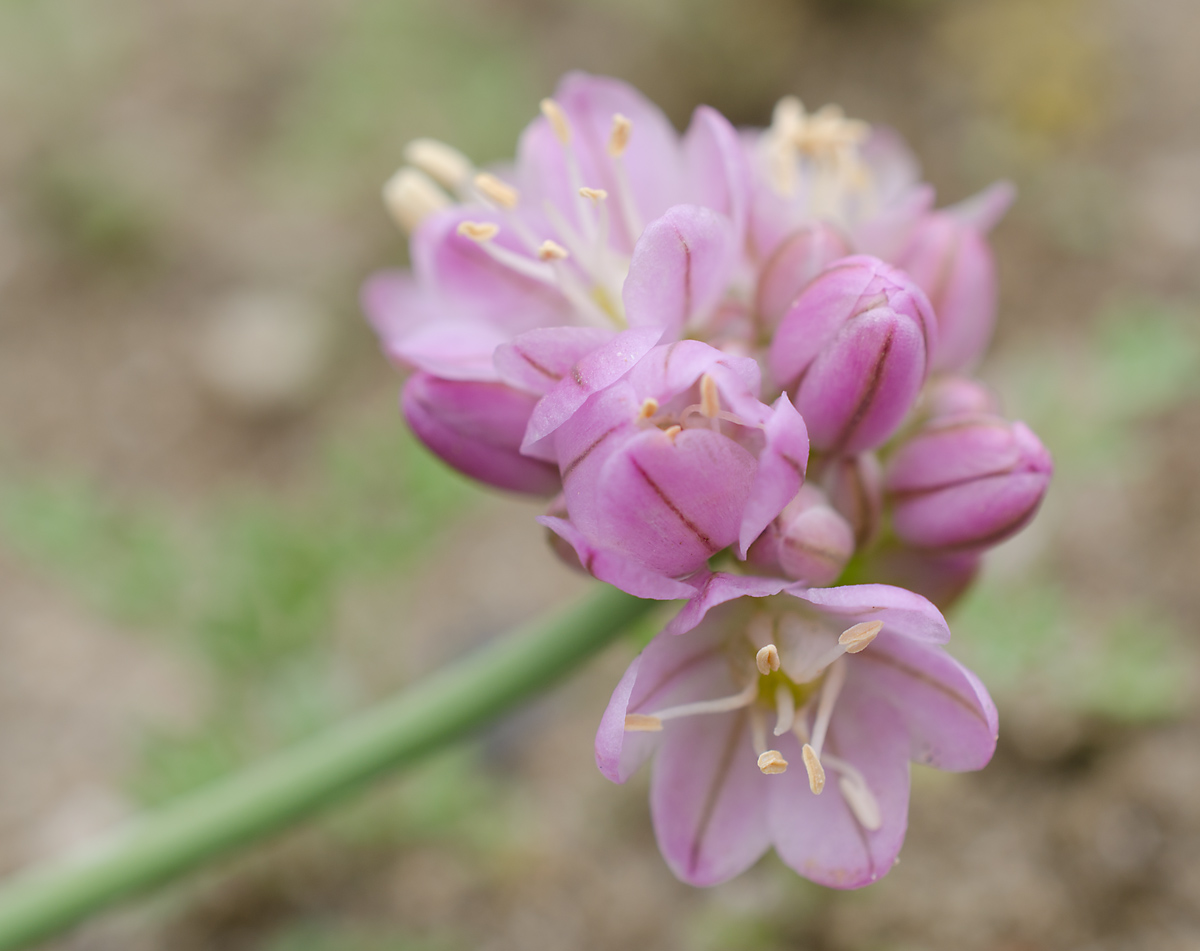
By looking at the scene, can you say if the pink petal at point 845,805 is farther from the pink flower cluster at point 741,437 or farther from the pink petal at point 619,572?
the pink petal at point 619,572

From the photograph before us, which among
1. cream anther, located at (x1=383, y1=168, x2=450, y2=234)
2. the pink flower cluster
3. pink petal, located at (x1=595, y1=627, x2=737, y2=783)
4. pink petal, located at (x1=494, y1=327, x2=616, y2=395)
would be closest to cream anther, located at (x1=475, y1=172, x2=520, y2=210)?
the pink flower cluster

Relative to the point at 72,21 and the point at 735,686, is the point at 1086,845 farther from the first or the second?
the point at 72,21

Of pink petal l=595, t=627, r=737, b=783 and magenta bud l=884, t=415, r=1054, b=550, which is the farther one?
magenta bud l=884, t=415, r=1054, b=550

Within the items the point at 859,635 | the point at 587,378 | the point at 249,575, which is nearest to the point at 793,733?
the point at 859,635

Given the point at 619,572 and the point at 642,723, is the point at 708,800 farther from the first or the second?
the point at 619,572

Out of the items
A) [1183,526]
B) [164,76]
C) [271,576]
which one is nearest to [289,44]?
[164,76]

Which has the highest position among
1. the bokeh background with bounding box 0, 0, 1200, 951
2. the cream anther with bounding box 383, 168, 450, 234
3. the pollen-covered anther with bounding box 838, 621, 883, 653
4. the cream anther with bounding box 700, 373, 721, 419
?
the cream anther with bounding box 700, 373, 721, 419

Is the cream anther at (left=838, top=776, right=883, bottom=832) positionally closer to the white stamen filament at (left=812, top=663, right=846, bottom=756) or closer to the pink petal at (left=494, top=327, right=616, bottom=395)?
the white stamen filament at (left=812, top=663, right=846, bottom=756)
